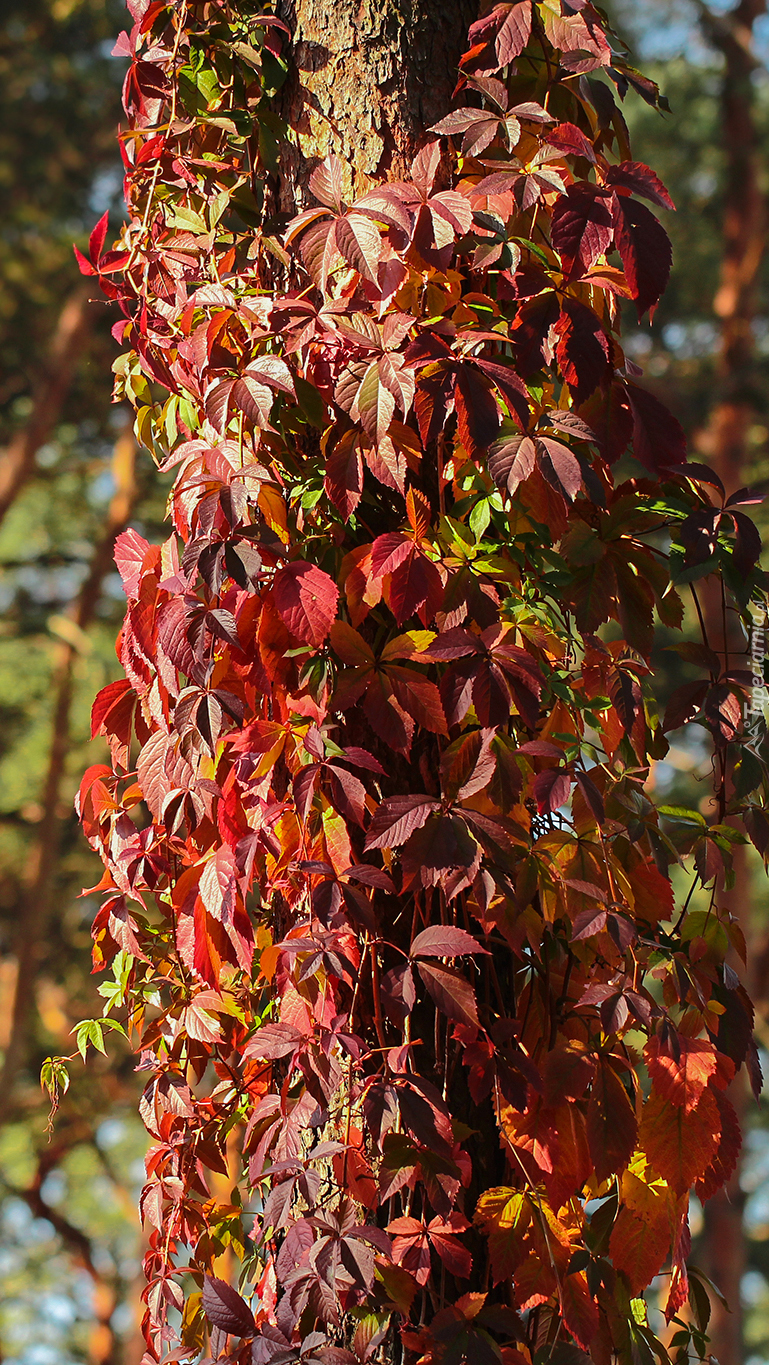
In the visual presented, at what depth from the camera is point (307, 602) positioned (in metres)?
0.99

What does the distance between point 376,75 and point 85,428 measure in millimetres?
9347

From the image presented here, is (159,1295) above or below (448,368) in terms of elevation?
below

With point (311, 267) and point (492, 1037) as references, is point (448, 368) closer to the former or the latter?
point (311, 267)

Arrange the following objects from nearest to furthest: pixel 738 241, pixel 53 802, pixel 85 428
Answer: pixel 738 241, pixel 53 802, pixel 85 428

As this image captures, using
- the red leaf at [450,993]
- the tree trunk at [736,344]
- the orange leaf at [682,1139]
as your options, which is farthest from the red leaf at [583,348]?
the tree trunk at [736,344]

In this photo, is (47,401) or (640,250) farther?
(47,401)

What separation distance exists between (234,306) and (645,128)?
937cm

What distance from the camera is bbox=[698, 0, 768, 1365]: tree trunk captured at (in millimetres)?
7480

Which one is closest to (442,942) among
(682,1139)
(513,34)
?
(682,1139)

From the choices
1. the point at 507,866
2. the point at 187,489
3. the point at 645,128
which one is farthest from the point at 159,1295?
the point at 645,128

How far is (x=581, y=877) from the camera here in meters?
1.02

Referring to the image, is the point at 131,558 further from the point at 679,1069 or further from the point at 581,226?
the point at 679,1069

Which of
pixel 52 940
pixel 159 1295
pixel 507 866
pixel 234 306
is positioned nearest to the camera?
pixel 507 866

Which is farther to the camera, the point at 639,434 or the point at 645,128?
the point at 645,128
